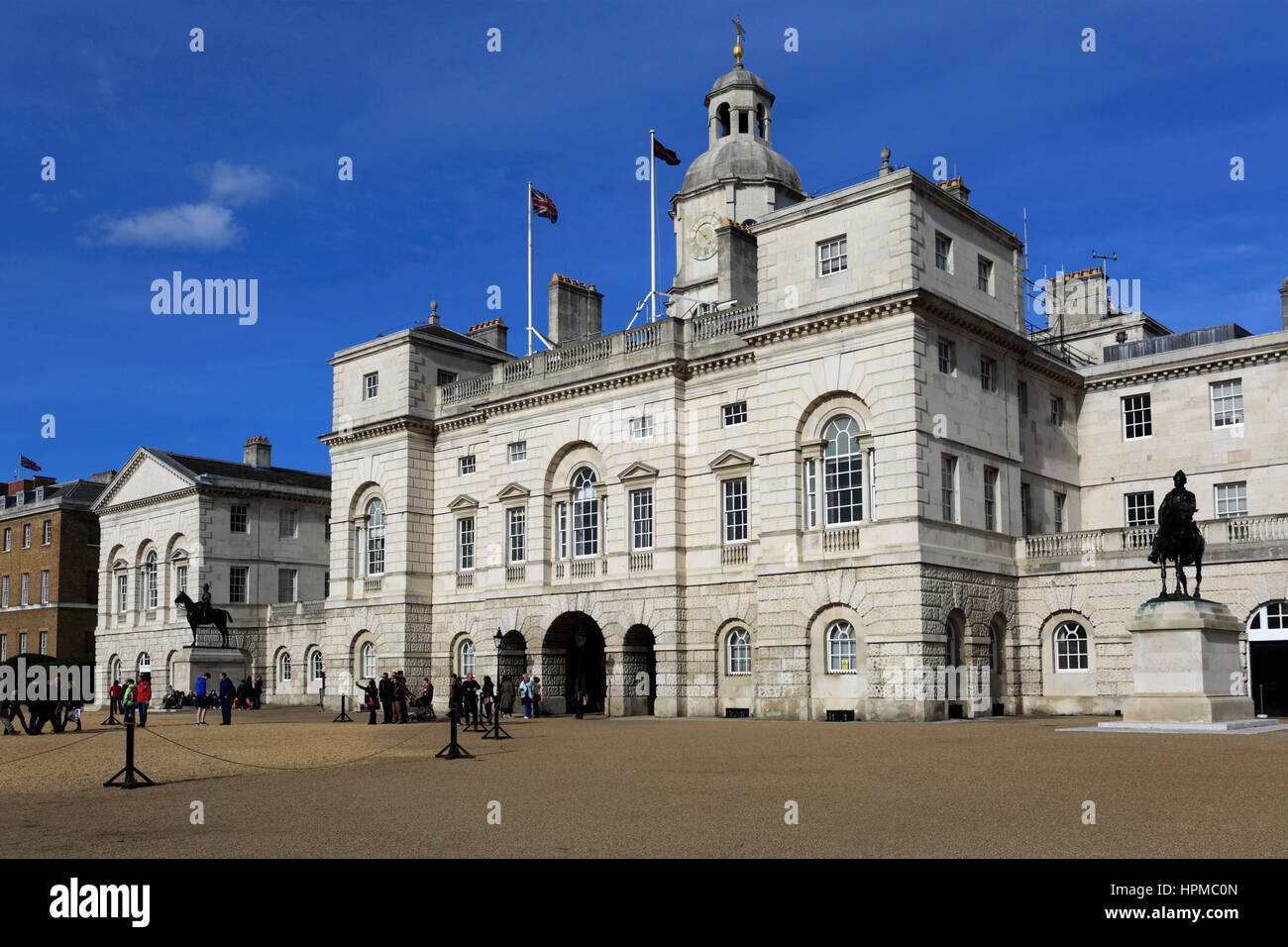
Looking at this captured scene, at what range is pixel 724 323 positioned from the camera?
1597 inches

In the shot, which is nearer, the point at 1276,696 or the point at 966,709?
the point at 966,709

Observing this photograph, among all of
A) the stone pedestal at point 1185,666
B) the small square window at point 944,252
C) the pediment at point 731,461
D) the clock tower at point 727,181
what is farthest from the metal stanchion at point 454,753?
the clock tower at point 727,181

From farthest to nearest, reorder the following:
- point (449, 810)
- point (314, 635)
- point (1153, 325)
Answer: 1. point (314, 635)
2. point (1153, 325)
3. point (449, 810)

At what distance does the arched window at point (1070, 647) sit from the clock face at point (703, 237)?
83.5 ft

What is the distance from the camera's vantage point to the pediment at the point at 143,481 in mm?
64688

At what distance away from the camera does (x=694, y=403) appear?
41.1 metres

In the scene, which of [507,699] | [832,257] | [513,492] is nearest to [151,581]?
[513,492]

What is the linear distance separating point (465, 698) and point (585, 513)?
1252 centimetres

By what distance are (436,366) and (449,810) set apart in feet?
126

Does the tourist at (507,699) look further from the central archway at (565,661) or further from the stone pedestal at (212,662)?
the stone pedestal at (212,662)

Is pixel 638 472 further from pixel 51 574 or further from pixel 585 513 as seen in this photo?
pixel 51 574

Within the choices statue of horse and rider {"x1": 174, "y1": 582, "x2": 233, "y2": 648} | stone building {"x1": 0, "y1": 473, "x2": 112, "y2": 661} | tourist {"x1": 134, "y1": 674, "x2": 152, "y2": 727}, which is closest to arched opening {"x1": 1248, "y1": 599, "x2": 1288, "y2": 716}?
tourist {"x1": 134, "y1": 674, "x2": 152, "y2": 727}
